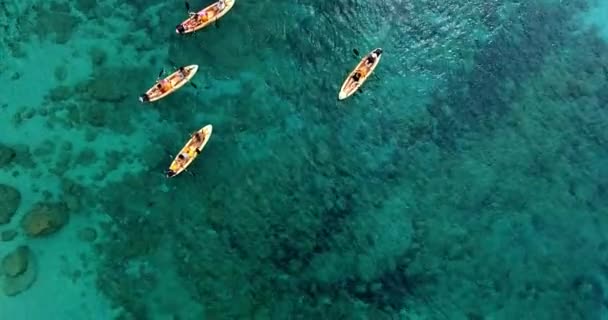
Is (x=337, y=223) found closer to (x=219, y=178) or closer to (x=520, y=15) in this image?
(x=219, y=178)

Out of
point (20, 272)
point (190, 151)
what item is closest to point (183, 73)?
point (190, 151)

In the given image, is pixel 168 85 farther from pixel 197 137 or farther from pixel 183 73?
pixel 197 137

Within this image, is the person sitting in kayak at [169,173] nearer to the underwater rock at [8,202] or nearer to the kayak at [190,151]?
the kayak at [190,151]

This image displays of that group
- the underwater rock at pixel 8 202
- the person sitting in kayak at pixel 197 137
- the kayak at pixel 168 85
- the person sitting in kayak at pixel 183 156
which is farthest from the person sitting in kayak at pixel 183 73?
the underwater rock at pixel 8 202

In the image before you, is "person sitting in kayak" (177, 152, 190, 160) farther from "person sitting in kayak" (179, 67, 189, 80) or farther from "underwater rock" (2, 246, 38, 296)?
"underwater rock" (2, 246, 38, 296)

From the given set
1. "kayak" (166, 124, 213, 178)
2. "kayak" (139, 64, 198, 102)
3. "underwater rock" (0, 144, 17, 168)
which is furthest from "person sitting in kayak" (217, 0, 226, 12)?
"underwater rock" (0, 144, 17, 168)
